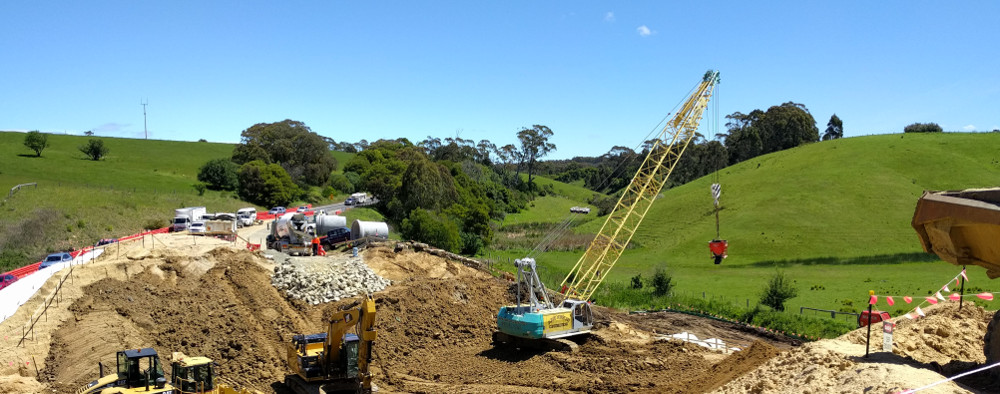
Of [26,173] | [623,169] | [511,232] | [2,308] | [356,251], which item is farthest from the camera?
[623,169]

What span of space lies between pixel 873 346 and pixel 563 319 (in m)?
13.1

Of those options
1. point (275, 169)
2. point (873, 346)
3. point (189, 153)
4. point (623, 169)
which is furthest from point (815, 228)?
point (189, 153)

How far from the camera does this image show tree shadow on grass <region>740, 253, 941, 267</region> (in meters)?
49.8

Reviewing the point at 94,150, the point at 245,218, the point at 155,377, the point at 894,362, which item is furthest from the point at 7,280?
the point at 94,150

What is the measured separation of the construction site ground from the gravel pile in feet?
1.85

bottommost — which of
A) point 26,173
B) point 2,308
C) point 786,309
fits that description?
point 786,309

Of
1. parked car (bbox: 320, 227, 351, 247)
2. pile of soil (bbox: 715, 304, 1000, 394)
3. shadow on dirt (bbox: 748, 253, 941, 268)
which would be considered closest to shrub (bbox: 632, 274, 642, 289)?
shadow on dirt (bbox: 748, 253, 941, 268)

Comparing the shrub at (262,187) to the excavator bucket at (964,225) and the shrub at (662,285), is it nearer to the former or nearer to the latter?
the shrub at (662,285)

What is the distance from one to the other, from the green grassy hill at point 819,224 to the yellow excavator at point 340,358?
26146 mm

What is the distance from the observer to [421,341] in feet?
90.0

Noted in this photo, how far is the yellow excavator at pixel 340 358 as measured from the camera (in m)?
17.7

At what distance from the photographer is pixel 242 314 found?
27484 millimetres

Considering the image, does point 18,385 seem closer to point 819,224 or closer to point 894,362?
point 894,362

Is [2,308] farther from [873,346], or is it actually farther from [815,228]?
Result: [815,228]
